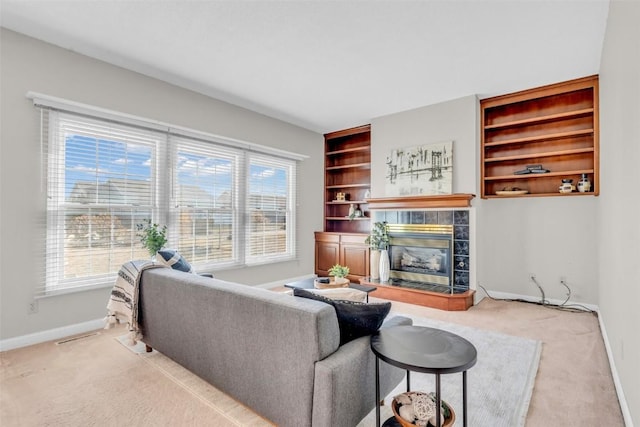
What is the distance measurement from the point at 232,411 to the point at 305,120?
4.43 meters

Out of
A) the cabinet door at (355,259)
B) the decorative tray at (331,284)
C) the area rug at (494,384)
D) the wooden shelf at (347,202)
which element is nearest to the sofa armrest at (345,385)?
the area rug at (494,384)

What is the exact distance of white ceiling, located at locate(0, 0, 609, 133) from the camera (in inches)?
98.5

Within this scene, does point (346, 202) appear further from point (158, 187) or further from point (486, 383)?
point (486, 383)

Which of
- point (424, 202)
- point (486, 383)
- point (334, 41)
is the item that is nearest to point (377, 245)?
point (424, 202)

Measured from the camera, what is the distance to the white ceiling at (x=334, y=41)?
250cm

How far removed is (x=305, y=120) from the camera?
5352 mm

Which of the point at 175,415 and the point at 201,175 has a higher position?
the point at 201,175

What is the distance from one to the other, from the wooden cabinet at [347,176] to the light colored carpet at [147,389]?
134 inches

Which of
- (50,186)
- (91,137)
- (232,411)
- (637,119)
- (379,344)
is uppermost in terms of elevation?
(91,137)

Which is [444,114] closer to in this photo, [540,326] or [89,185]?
[540,326]

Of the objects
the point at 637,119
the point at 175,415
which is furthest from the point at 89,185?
the point at 637,119

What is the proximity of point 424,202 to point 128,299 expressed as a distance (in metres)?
3.69

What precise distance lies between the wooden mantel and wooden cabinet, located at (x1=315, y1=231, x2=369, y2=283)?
0.64m

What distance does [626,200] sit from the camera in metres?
1.87
